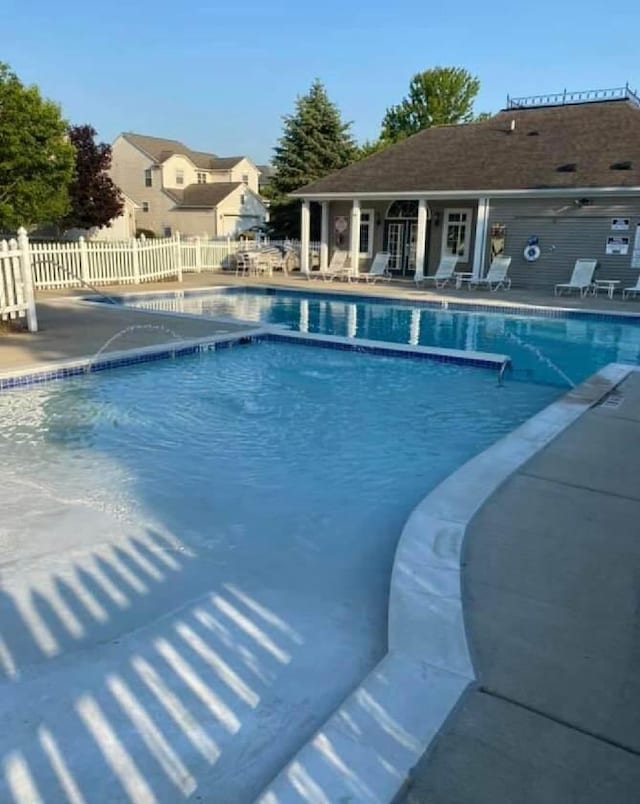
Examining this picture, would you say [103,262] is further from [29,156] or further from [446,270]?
[446,270]

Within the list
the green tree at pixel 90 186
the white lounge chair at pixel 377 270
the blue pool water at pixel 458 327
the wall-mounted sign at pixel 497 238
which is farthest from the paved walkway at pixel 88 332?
the green tree at pixel 90 186

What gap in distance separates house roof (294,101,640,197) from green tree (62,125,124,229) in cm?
866

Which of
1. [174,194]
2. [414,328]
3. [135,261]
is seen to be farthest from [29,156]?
[174,194]

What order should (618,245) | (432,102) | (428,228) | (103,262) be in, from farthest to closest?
(432,102), (428,228), (103,262), (618,245)

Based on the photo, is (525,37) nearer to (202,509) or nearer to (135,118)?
(202,509)

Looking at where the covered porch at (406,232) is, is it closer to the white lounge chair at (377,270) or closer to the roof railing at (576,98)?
the white lounge chair at (377,270)

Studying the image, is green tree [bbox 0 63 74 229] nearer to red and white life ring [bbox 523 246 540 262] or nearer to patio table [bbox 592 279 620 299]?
red and white life ring [bbox 523 246 540 262]

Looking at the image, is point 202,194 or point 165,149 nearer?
point 202,194

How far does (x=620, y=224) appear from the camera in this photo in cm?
1616

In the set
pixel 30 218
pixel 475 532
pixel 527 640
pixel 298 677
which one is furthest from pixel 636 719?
pixel 30 218

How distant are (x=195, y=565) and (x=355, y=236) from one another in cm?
1766

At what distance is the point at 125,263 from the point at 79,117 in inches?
401

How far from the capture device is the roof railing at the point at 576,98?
64.1 feet

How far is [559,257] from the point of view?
17.2 m
